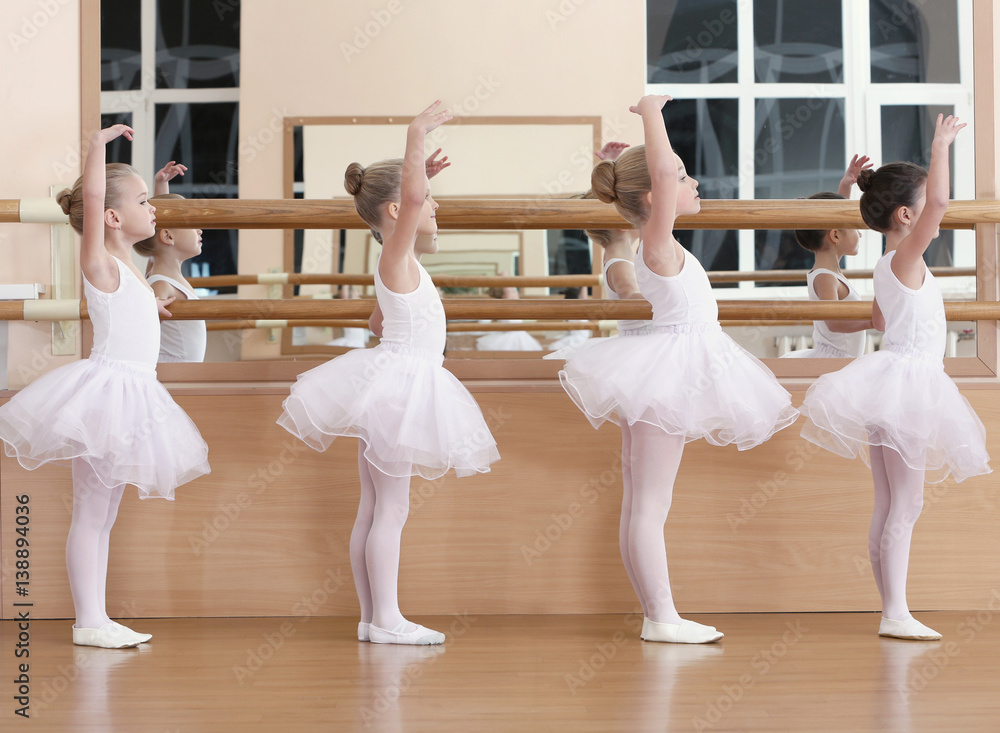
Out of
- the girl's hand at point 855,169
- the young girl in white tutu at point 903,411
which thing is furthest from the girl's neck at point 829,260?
the young girl in white tutu at point 903,411

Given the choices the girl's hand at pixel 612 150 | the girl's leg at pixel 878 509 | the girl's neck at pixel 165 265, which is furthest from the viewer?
the girl's neck at pixel 165 265

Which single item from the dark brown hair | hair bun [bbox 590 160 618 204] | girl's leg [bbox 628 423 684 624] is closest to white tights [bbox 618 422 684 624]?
girl's leg [bbox 628 423 684 624]

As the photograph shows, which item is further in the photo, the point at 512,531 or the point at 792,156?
the point at 792,156

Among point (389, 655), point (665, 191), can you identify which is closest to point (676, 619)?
point (389, 655)

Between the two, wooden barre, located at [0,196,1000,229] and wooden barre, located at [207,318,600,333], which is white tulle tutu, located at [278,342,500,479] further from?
wooden barre, located at [207,318,600,333]

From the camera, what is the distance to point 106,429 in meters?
1.70

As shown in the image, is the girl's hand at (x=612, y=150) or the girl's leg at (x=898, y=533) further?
the girl's hand at (x=612, y=150)

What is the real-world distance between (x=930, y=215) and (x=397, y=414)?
1.09m

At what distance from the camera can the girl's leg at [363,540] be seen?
1.79 metres

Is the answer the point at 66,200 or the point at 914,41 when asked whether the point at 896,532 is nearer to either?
the point at 914,41

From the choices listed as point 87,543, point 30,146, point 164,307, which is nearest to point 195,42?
point 30,146

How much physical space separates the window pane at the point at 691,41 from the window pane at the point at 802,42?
3.9 inches

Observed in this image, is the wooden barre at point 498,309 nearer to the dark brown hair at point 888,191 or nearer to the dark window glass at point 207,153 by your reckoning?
the dark brown hair at point 888,191

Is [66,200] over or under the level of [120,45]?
under
